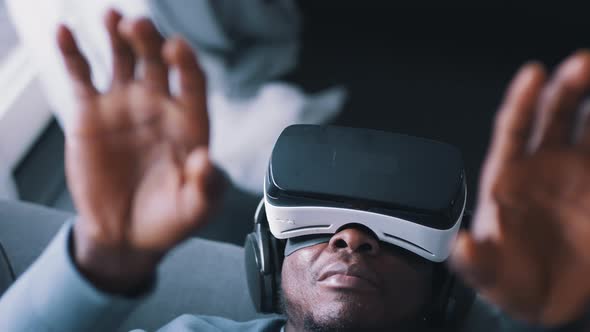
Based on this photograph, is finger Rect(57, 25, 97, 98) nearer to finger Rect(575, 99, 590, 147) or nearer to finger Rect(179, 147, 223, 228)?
finger Rect(179, 147, 223, 228)

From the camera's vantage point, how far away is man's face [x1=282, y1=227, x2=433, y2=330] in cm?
96

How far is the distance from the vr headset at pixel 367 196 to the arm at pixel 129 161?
1.19 feet

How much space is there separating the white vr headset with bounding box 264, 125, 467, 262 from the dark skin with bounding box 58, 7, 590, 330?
35 centimetres

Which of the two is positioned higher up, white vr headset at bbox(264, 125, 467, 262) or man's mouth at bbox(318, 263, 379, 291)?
white vr headset at bbox(264, 125, 467, 262)

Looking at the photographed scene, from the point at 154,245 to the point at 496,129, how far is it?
384mm

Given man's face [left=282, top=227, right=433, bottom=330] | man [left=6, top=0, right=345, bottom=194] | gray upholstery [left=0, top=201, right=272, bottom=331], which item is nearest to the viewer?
man's face [left=282, top=227, right=433, bottom=330]

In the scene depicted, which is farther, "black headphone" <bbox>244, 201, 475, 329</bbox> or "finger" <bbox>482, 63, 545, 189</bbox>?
"black headphone" <bbox>244, 201, 475, 329</bbox>

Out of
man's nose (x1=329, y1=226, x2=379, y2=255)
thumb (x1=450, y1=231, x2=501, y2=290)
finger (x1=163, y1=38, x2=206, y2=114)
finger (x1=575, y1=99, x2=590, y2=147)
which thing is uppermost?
finger (x1=163, y1=38, x2=206, y2=114)

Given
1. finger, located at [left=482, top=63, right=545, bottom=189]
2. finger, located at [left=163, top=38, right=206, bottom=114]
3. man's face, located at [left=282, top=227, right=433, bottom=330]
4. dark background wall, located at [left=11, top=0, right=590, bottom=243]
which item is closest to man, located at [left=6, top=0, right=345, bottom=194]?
dark background wall, located at [left=11, top=0, right=590, bottom=243]

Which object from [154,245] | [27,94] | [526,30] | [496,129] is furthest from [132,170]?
[526,30]

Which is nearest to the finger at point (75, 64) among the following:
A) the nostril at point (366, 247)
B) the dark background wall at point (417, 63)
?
→ the nostril at point (366, 247)

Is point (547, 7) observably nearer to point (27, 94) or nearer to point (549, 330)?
point (27, 94)

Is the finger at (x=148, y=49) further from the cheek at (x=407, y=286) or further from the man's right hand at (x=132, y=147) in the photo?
the cheek at (x=407, y=286)

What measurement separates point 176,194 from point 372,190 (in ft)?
1.43
